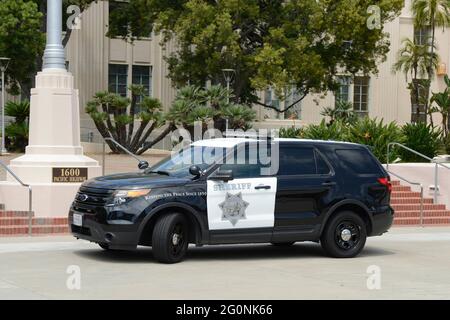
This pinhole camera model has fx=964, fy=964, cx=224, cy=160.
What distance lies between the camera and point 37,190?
1794cm

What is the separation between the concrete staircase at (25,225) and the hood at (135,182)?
11.5 ft

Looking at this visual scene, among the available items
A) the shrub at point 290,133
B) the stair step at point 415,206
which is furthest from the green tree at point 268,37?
the stair step at point 415,206

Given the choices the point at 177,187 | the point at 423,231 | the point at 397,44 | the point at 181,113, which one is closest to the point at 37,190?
the point at 177,187

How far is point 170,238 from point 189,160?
5.01 feet

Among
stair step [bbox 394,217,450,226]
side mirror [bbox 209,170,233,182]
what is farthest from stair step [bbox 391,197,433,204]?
side mirror [bbox 209,170,233,182]

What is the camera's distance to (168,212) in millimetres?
13164

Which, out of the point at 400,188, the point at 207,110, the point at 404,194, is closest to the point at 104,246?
the point at 404,194

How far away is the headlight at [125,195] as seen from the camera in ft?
42.4

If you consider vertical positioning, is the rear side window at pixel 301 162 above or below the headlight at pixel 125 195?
above

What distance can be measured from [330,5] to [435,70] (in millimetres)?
16979

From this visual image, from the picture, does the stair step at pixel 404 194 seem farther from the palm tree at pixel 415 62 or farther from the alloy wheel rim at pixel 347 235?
the palm tree at pixel 415 62

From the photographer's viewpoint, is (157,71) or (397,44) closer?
(157,71)

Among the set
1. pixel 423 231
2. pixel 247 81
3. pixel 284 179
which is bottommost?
pixel 423 231

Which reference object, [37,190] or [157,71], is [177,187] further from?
[157,71]
